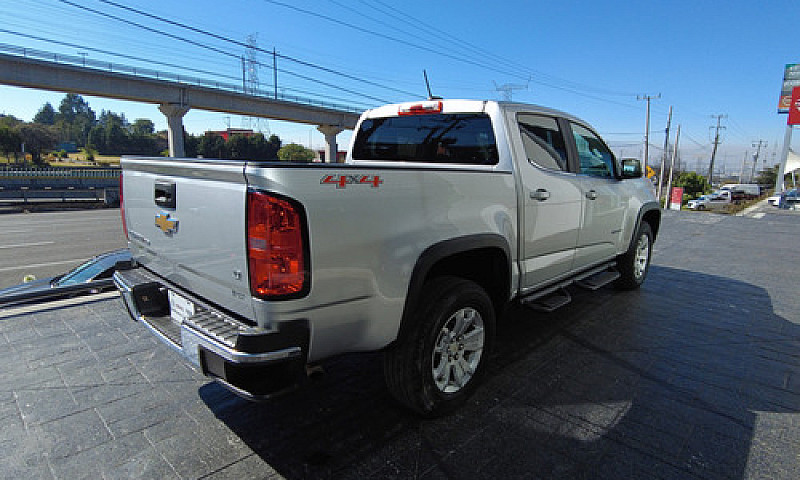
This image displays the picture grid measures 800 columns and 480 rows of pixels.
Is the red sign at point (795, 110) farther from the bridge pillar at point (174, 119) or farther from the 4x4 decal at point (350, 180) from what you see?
the 4x4 decal at point (350, 180)

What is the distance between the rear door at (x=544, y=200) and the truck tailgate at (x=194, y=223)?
6.49 feet

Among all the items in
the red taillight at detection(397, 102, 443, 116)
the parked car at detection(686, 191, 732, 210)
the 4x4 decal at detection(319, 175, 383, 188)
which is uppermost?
the red taillight at detection(397, 102, 443, 116)

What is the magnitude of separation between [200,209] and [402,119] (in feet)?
7.29

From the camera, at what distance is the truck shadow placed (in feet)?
7.47

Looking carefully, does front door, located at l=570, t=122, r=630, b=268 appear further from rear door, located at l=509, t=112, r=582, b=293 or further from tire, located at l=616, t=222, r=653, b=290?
tire, located at l=616, t=222, r=653, b=290

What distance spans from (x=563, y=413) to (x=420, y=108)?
2.54 metres

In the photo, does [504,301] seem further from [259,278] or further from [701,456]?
[259,278]

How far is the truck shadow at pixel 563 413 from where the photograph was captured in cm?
228

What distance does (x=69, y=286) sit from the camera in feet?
15.3

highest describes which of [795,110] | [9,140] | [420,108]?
[795,110]

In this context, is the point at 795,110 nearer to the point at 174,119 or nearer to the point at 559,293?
the point at 559,293

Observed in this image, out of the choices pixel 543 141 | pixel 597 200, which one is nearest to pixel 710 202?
pixel 597 200

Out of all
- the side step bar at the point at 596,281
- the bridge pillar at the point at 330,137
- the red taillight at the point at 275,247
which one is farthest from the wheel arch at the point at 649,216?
the bridge pillar at the point at 330,137

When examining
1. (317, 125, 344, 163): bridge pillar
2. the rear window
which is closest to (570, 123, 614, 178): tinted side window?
the rear window
